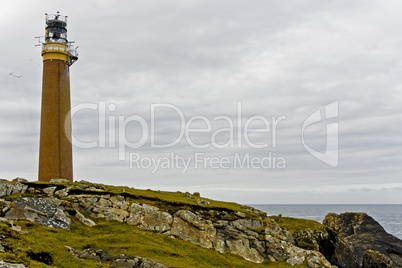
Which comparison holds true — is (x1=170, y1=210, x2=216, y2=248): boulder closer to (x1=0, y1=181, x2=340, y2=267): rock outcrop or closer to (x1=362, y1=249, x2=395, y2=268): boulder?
(x1=0, y1=181, x2=340, y2=267): rock outcrop

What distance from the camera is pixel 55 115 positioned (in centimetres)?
5772

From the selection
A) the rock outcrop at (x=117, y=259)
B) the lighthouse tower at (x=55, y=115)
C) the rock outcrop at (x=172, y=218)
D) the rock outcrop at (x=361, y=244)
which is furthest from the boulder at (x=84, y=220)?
the rock outcrop at (x=361, y=244)

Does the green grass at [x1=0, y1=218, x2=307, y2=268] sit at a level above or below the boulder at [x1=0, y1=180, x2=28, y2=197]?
below

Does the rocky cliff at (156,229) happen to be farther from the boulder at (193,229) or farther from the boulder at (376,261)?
the boulder at (376,261)

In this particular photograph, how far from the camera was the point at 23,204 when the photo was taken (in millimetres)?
39750

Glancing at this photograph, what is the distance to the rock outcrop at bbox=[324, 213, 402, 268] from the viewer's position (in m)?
49.6

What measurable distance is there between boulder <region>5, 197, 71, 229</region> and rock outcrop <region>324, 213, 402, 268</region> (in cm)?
3236

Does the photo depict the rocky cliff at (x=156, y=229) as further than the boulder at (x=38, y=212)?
No

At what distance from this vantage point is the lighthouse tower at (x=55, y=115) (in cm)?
5738

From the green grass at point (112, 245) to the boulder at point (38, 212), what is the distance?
1.29 metres

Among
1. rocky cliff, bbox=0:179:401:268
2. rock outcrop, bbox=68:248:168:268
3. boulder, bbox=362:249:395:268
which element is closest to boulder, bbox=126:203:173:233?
rocky cliff, bbox=0:179:401:268

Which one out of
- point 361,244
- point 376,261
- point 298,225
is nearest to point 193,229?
point 298,225

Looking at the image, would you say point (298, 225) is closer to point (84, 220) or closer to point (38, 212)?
point (84, 220)

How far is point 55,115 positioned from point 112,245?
29.2m
